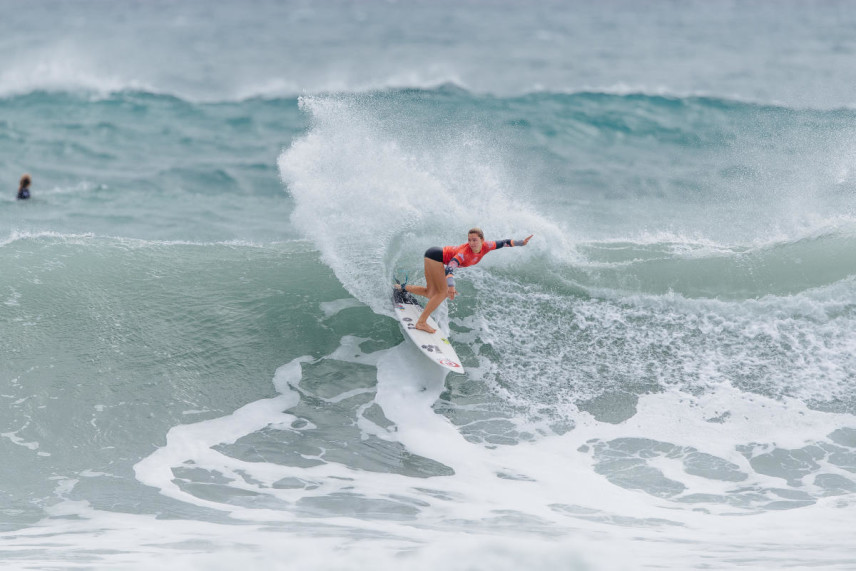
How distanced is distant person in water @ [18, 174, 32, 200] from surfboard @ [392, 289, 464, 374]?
10038 mm

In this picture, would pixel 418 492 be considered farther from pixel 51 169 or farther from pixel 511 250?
pixel 51 169

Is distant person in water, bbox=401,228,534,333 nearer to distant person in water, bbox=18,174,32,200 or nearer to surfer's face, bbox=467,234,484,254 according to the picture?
surfer's face, bbox=467,234,484,254

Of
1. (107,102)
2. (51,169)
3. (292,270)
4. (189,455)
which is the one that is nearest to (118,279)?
(292,270)

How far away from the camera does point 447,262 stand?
10.5m

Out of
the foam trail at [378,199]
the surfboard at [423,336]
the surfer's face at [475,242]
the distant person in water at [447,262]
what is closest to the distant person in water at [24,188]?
the foam trail at [378,199]

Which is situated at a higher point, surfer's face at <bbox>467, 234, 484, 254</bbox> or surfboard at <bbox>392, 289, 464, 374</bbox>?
surfer's face at <bbox>467, 234, 484, 254</bbox>

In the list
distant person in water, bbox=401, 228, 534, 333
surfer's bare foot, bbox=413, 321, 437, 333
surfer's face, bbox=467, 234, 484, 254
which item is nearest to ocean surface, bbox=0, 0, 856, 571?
surfer's bare foot, bbox=413, 321, 437, 333

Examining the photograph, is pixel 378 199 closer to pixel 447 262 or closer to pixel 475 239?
pixel 447 262

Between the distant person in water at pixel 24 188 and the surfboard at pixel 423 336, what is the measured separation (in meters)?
10.0

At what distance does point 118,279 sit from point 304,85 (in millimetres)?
18399

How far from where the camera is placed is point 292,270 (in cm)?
1287

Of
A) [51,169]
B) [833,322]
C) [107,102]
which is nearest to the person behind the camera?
[833,322]

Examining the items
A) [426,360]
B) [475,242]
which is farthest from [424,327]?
[475,242]

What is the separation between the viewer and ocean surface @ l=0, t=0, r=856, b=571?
7.84m
